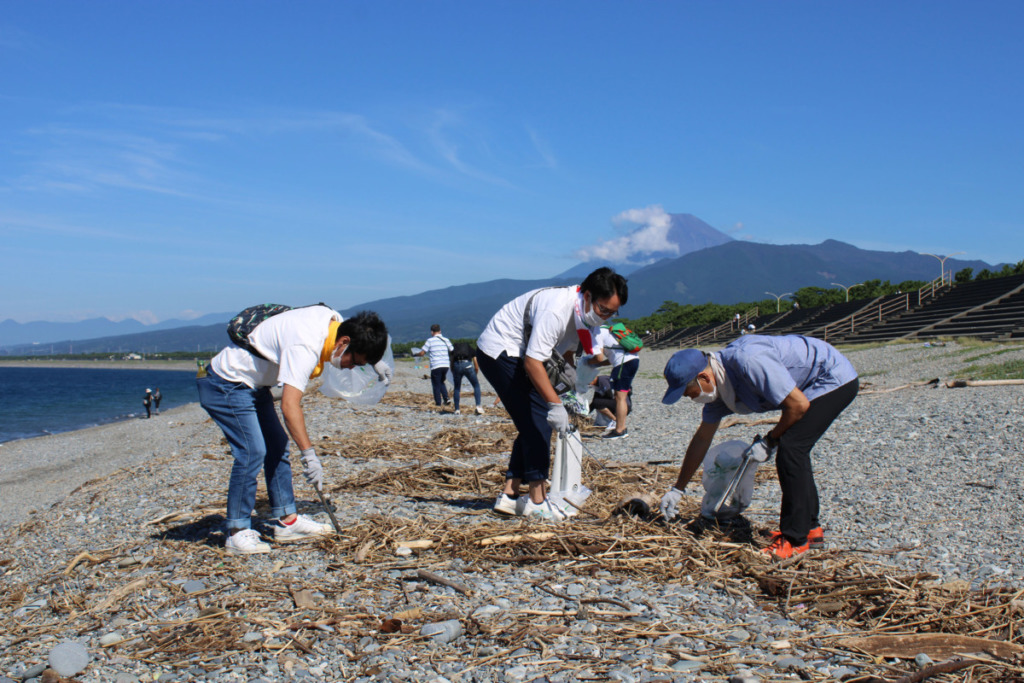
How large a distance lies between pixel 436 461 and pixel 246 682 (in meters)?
5.51

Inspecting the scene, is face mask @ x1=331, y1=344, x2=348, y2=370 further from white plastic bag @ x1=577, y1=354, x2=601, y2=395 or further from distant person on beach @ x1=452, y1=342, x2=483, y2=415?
distant person on beach @ x1=452, y1=342, x2=483, y2=415

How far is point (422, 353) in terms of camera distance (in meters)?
16.0

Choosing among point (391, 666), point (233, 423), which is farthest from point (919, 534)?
point (233, 423)

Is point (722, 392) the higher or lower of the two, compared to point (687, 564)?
higher

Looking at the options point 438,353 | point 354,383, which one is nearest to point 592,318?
point 354,383

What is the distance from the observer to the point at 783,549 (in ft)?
14.2

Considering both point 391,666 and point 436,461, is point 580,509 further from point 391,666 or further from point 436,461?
point 436,461

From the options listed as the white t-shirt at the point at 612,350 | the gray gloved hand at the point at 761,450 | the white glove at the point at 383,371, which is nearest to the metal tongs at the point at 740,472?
the gray gloved hand at the point at 761,450

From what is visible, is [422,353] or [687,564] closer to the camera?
[687,564]

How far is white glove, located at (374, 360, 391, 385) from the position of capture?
455 cm

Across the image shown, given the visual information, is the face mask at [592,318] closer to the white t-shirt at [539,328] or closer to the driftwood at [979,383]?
the white t-shirt at [539,328]

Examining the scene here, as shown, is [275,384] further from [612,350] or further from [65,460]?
[65,460]

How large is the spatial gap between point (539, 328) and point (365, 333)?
45.7 inches

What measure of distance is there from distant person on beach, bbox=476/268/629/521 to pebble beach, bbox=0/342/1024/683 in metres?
0.48
